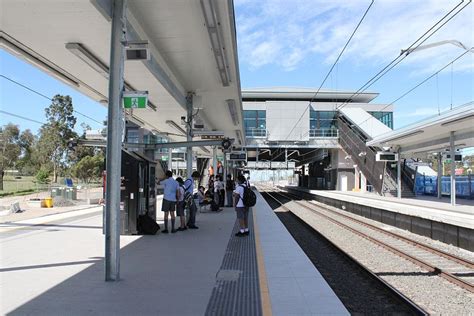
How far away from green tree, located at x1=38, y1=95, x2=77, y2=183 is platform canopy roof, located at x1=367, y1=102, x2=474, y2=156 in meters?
44.7

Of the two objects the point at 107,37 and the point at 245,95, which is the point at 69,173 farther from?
the point at 107,37

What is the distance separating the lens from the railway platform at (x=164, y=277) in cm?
578

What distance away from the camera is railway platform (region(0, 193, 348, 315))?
578 centimetres

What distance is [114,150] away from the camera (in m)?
7.09

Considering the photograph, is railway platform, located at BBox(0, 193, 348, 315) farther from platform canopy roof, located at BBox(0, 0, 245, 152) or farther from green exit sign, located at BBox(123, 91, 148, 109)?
platform canopy roof, located at BBox(0, 0, 245, 152)

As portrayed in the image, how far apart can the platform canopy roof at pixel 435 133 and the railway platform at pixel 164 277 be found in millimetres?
11490

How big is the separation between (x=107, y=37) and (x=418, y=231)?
13836 mm

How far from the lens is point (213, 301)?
20.1 ft

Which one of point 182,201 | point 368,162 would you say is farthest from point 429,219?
point 368,162

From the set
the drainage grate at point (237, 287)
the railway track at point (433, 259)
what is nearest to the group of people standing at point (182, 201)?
the drainage grate at point (237, 287)

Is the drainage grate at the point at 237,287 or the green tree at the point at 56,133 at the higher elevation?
the green tree at the point at 56,133

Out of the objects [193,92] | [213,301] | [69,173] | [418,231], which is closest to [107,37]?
[213,301]

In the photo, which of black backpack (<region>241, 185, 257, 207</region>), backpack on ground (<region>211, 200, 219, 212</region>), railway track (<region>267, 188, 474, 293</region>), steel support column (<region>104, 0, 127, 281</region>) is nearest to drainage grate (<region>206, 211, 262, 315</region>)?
steel support column (<region>104, 0, 127, 281</region>)

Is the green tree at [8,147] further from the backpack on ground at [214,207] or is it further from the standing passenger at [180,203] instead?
the standing passenger at [180,203]
